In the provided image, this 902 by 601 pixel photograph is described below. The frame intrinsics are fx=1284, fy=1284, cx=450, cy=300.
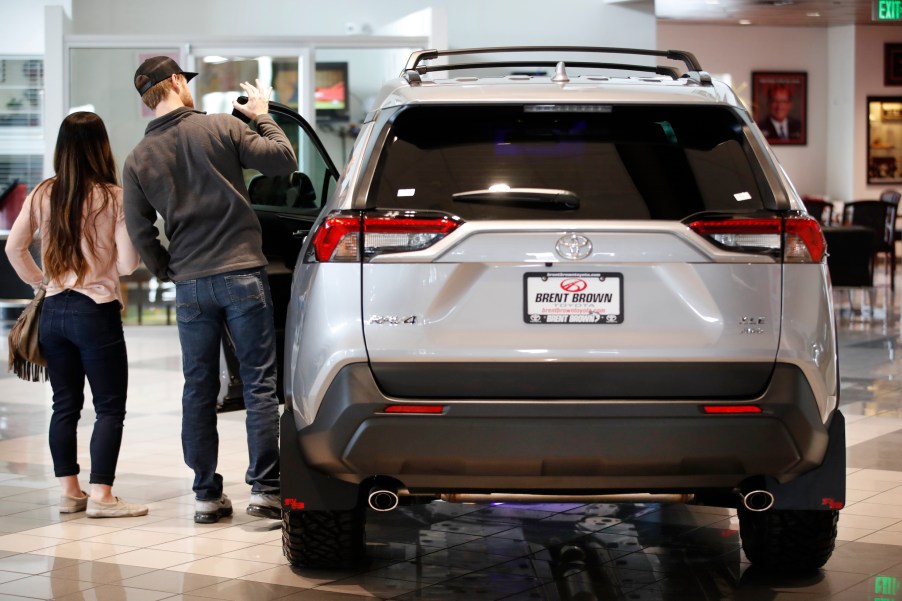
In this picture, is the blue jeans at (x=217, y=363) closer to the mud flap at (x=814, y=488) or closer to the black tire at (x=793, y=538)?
the black tire at (x=793, y=538)

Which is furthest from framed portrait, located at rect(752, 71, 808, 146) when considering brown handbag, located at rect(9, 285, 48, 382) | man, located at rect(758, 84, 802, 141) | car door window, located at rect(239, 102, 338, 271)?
brown handbag, located at rect(9, 285, 48, 382)

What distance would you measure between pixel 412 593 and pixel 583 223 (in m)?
1.27

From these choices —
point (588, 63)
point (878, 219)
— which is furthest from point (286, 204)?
point (878, 219)

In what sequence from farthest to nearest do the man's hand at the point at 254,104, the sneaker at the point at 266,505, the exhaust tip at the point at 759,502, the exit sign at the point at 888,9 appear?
1. the exit sign at the point at 888,9
2. the sneaker at the point at 266,505
3. the man's hand at the point at 254,104
4. the exhaust tip at the point at 759,502

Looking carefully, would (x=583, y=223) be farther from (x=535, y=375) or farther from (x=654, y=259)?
(x=535, y=375)

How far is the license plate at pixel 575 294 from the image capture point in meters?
3.20

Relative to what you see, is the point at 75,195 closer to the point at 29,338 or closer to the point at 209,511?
the point at 29,338

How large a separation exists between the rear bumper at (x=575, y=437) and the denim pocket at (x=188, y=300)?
4.54 ft

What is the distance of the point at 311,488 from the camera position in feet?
11.7

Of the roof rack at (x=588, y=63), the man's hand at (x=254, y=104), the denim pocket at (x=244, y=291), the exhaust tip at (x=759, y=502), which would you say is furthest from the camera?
the man's hand at (x=254, y=104)

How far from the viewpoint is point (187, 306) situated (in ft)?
14.9

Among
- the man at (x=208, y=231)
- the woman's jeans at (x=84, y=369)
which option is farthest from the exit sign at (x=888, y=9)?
the woman's jeans at (x=84, y=369)

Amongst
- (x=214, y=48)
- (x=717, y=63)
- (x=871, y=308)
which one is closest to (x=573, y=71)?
(x=214, y=48)

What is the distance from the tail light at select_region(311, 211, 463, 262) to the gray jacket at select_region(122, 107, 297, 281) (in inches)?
50.2
